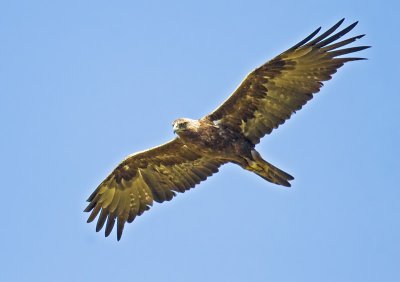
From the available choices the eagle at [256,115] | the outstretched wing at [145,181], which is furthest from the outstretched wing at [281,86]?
the outstretched wing at [145,181]

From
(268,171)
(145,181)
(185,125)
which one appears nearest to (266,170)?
(268,171)

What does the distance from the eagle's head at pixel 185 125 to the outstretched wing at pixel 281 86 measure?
314 millimetres

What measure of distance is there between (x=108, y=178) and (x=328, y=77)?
5.07 metres

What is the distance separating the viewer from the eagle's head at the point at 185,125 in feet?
54.1

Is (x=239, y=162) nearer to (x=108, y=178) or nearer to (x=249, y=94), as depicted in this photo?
(x=249, y=94)

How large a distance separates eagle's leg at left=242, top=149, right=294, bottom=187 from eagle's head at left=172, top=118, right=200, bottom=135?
1115 millimetres

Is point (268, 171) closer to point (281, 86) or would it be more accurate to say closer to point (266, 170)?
point (266, 170)

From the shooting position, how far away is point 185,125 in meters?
16.5

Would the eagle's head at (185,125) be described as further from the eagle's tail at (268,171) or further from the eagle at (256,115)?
the eagle's tail at (268,171)

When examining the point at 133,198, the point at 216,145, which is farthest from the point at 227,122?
the point at 133,198

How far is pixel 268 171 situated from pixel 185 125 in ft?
5.54

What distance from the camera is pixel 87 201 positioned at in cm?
1867

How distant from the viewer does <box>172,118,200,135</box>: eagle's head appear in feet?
54.1

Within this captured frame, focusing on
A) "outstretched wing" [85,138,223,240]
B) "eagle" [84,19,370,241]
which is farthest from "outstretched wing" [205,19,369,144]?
"outstretched wing" [85,138,223,240]
